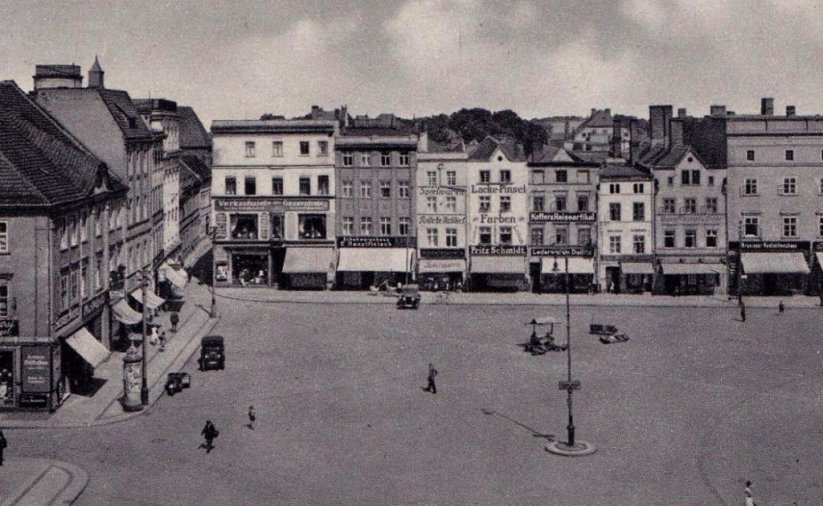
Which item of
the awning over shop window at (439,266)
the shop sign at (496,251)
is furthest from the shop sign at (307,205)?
the shop sign at (496,251)

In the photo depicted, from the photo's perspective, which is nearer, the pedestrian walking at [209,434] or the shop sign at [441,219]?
the pedestrian walking at [209,434]

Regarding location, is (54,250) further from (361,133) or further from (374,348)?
(361,133)

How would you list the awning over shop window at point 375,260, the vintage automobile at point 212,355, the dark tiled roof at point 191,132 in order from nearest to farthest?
the vintage automobile at point 212,355
the awning over shop window at point 375,260
the dark tiled roof at point 191,132

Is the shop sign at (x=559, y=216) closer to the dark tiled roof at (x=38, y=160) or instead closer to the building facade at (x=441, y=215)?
Result: the building facade at (x=441, y=215)

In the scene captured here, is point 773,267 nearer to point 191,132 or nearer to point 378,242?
point 378,242

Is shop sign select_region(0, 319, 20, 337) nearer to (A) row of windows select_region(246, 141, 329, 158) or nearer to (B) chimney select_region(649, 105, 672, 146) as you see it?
(A) row of windows select_region(246, 141, 329, 158)

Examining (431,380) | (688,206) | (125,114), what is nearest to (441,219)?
(688,206)

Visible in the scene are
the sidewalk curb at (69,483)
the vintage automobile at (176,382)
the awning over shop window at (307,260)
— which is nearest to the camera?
the sidewalk curb at (69,483)

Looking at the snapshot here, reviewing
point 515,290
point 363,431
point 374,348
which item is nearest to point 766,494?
point 363,431
